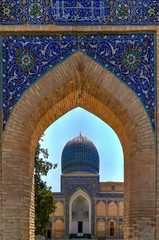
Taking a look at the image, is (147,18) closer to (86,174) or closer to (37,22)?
(37,22)

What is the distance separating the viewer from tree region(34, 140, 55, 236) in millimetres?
13141

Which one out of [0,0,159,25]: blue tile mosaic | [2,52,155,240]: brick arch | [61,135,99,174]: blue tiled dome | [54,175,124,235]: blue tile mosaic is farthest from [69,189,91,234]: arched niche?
[0,0,159,25]: blue tile mosaic

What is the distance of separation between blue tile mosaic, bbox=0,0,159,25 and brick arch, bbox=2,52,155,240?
0.60m

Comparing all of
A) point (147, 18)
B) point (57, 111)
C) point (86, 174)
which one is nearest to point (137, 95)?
point (147, 18)

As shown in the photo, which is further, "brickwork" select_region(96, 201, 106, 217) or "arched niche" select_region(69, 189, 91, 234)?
"arched niche" select_region(69, 189, 91, 234)

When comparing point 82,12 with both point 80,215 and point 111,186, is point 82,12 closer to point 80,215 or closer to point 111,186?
point 111,186

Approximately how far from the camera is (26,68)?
5605mm

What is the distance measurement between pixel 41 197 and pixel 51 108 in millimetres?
7711

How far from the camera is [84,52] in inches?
223

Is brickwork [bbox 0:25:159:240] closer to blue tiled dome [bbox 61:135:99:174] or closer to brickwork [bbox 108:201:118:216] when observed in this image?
blue tiled dome [bbox 61:135:99:174]

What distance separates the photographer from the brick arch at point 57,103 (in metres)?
5.29

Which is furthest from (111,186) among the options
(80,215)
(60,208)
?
(60,208)

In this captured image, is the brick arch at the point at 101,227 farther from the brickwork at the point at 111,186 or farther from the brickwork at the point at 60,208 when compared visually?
the brickwork at the point at 60,208

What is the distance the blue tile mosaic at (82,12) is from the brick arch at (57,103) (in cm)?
60
